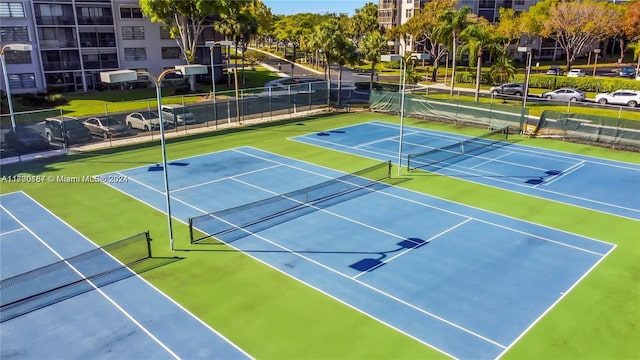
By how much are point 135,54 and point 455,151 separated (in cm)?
4407

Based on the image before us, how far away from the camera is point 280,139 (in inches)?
1475

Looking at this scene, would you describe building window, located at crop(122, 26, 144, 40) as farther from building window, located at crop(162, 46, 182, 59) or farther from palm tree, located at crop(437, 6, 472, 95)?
palm tree, located at crop(437, 6, 472, 95)

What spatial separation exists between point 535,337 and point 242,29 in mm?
53387

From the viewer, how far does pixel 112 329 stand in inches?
563

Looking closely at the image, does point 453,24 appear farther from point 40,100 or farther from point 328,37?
point 40,100

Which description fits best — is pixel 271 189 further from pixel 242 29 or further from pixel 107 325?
pixel 242 29

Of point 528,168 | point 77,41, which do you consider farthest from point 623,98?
point 77,41

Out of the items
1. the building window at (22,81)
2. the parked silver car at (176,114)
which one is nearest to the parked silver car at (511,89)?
the parked silver car at (176,114)

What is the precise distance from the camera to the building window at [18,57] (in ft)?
172

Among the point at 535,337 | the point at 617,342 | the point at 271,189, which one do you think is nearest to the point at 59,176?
the point at 271,189

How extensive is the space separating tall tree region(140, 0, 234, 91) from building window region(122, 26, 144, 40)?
210 centimetres

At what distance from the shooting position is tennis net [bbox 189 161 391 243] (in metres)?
20.7

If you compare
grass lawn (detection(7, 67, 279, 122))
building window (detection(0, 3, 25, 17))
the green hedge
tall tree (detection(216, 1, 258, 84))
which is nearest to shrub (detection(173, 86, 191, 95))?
grass lawn (detection(7, 67, 279, 122))

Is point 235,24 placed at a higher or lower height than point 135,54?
higher
